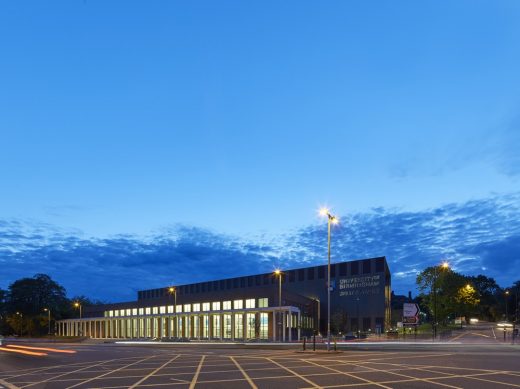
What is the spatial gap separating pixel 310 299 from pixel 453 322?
189ft

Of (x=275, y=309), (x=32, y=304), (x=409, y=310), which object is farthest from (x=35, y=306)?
(x=409, y=310)

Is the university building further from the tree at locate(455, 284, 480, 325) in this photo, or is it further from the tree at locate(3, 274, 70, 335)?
the tree at locate(3, 274, 70, 335)

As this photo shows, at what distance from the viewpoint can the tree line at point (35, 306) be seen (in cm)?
15712

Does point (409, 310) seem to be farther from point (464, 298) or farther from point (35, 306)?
point (35, 306)

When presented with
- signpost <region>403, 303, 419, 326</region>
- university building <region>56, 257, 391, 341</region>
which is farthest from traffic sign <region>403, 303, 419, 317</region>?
university building <region>56, 257, 391, 341</region>

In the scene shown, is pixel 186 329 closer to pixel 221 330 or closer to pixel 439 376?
pixel 221 330

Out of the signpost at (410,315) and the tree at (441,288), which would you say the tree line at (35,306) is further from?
the signpost at (410,315)

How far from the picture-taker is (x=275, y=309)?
85375 mm

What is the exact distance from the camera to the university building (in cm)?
8844

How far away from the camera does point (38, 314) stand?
15788 centimetres

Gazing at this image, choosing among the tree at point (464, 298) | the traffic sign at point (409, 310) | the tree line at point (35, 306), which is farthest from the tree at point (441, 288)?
the tree line at point (35, 306)

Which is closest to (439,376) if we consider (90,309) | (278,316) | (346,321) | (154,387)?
(154,387)

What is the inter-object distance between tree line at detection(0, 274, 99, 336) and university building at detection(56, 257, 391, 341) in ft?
121

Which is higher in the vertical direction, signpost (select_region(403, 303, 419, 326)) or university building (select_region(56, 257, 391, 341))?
signpost (select_region(403, 303, 419, 326))
